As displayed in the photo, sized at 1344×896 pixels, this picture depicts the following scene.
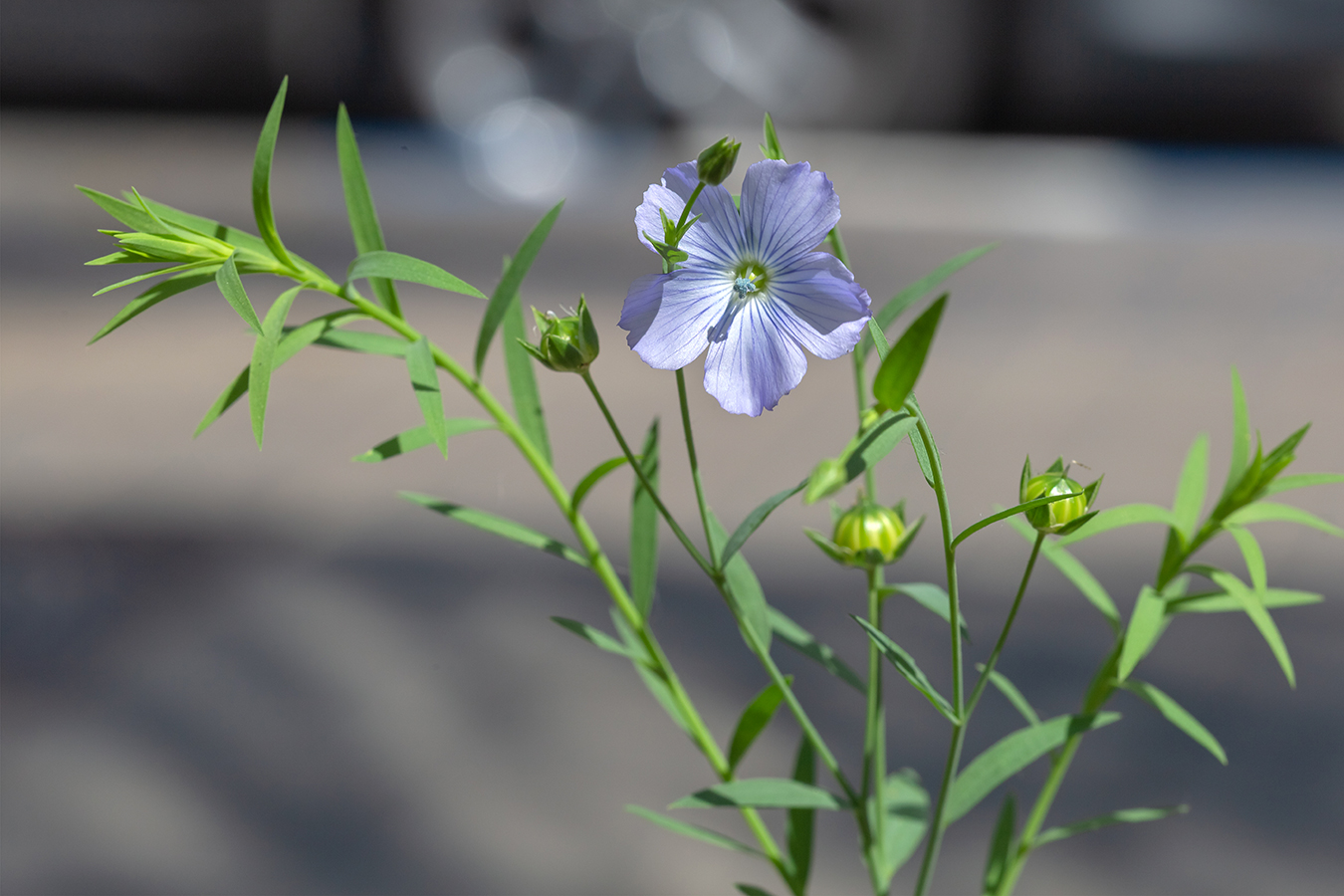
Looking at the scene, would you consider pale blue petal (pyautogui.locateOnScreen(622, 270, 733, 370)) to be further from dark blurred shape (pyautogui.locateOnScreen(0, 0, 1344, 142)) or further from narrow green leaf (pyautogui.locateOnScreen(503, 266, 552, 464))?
dark blurred shape (pyautogui.locateOnScreen(0, 0, 1344, 142))

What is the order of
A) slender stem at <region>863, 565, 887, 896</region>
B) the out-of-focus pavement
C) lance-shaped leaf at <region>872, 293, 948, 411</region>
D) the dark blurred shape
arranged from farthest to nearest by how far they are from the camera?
1. the dark blurred shape
2. the out-of-focus pavement
3. slender stem at <region>863, 565, 887, 896</region>
4. lance-shaped leaf at <region>872, 293, 948, 411</region>

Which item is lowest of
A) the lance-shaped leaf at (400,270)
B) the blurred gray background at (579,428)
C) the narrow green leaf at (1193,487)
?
the lance-shaped leaf at (400,270)

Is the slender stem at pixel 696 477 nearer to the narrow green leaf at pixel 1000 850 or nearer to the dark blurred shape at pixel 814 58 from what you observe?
the narrow green leaf at pixel 1000 850

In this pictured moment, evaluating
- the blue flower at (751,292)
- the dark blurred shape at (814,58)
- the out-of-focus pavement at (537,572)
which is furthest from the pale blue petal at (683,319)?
the dark blurred shape at (814,58)

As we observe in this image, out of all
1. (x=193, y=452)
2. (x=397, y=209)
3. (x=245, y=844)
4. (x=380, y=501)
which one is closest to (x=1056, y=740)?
(x=245, y=844)

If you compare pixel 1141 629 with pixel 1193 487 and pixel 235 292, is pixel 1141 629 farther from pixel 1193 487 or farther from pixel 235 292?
pixel 235 292

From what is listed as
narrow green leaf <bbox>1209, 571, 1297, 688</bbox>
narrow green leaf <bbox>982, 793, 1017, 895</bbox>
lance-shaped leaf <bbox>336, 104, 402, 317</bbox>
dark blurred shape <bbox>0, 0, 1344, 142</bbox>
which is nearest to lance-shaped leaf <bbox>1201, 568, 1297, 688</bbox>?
narrow green leaf <bbox>1209, 571, 1297, 688</bbox>
